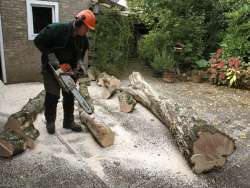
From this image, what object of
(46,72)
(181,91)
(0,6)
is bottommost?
(181,91)

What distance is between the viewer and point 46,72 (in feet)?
10.8

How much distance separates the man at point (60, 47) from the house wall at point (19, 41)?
3511 mm

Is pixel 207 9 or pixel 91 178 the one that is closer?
pixel 91 178

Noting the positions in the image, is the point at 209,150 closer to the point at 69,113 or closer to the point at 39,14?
the point at 69,113

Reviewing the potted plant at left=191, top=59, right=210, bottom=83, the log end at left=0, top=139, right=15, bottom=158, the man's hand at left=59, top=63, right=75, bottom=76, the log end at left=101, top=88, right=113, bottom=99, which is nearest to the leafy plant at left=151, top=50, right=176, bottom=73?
the potted plant at left=191, top=59, right=210, bottom=83

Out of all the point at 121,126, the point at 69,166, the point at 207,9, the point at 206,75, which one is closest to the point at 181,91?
the point at 206,75

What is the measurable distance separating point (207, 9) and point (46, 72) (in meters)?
7.20

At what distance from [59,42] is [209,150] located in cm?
221

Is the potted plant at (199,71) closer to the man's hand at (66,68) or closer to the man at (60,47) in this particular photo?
the man at (60,47)

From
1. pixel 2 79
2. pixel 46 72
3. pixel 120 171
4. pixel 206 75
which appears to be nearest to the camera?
pixel 120 171

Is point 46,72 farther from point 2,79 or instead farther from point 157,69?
point 157,69

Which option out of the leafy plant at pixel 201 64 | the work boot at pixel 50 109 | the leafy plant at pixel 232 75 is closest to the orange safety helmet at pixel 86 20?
the work boot at pixel 50 109

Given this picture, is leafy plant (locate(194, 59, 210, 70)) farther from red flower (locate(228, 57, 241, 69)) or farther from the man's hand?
the man's hand

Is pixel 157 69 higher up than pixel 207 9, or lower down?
lower down
